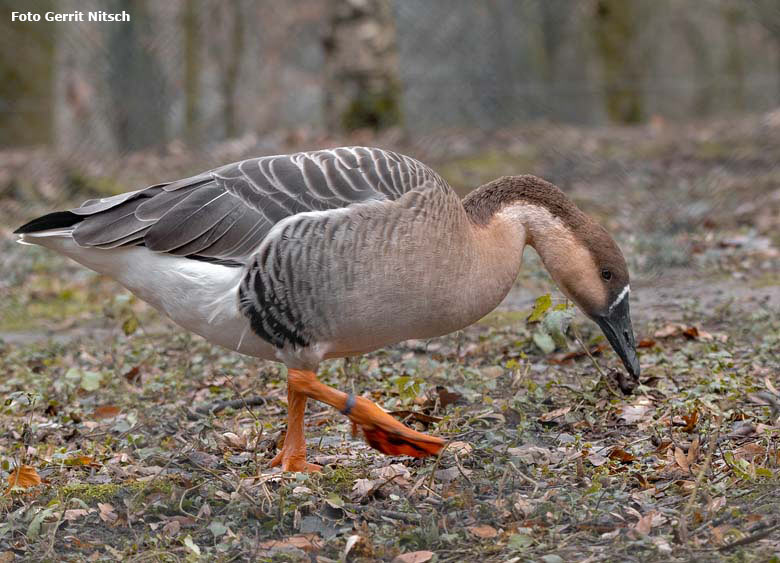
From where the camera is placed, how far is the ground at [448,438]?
3.88m

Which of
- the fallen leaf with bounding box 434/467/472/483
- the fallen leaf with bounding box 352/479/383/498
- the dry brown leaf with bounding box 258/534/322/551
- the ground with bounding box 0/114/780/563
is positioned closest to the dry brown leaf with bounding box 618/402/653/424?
the ground with bounding box 0/114/780/563

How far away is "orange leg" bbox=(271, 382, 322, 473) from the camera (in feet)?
15.7

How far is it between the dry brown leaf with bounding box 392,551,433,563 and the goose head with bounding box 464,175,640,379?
198 cm

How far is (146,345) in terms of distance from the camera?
24.7ft

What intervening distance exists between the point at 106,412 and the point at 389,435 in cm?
231

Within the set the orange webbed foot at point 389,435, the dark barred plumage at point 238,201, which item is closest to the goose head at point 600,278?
the dark barred plumage at point 238,201

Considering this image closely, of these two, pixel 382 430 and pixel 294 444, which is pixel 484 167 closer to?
pixel 294 444

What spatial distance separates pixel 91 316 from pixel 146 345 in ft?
6.10

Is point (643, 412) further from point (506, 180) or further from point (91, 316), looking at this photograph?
point (91, 316)

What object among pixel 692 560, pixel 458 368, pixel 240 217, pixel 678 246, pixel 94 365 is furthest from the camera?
pixel 678 246

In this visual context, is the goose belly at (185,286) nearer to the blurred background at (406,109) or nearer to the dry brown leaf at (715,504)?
the dry brown leaf at (715,504)

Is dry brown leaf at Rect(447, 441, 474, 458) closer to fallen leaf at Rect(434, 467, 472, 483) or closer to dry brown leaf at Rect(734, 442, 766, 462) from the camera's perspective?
fallen leaf at Rect(434, 467, 472, 483)

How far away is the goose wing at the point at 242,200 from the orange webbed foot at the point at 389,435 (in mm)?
950

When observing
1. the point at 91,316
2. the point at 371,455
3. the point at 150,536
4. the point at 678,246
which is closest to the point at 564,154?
the point at 678,246
